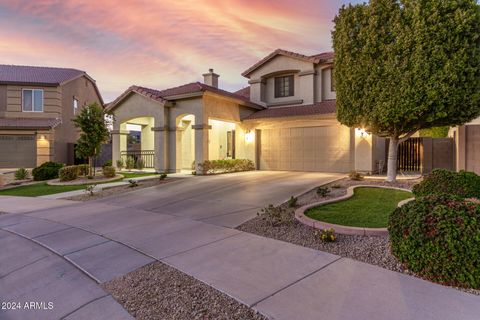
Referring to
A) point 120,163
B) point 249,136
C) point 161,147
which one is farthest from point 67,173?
point 249,136

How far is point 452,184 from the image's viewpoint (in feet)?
22.3

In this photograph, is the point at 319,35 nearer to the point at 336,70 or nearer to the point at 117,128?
the point at 336,70

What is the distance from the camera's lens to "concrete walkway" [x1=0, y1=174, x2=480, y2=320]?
298 cm

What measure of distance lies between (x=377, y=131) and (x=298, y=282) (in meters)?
8.53

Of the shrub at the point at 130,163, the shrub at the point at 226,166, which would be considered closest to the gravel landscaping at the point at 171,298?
the shrub at the point at 226,166

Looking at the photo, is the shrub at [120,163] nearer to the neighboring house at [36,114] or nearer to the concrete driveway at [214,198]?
the neighboring house at [36,114]

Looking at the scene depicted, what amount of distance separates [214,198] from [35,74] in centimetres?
2058

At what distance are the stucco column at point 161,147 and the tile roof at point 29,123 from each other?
836 centimetres

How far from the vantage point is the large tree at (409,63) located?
822 centimetres

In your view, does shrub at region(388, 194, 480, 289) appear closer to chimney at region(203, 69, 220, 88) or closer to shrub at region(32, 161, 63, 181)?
chimney at region(203, 69, 220, 88)

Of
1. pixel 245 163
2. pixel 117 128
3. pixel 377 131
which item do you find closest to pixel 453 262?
pixel 377 131

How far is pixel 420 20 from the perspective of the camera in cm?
841

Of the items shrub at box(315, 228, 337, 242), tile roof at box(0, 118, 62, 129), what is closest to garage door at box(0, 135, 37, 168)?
tile roof at box(0, 118, 62, 129)

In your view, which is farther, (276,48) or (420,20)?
(276,48)
